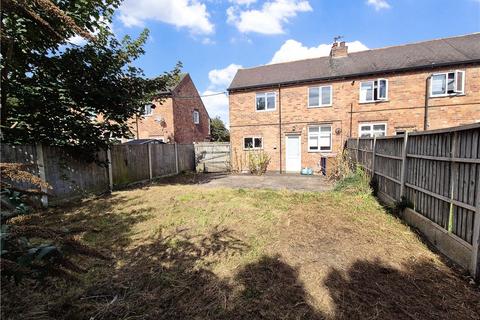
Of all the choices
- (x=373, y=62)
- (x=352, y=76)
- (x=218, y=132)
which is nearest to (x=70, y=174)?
(x=352, y=76)

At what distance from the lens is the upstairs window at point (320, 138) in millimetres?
14352

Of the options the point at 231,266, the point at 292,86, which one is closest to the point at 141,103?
the point at 231,266

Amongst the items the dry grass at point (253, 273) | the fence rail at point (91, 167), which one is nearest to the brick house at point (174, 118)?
the fence rail at point (91, 167)

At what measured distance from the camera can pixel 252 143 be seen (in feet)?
52.7

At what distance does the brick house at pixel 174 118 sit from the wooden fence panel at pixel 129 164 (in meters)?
5.32

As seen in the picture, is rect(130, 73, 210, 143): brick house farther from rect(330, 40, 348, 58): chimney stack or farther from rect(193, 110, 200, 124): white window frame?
rect(330, 40, 348, 58): chimney stack

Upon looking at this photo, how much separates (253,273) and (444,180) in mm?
3210

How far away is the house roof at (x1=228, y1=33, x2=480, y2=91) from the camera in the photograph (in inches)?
495

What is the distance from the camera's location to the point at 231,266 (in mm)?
3369

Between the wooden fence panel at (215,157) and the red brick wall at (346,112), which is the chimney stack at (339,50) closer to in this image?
the red brick wall at (346,112)

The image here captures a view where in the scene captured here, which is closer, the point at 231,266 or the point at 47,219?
the point at 231,266

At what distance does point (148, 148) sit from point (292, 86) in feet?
29.3

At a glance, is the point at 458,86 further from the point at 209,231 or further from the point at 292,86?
the point at 209,231

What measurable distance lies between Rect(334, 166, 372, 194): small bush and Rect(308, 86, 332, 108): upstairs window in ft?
22.3
